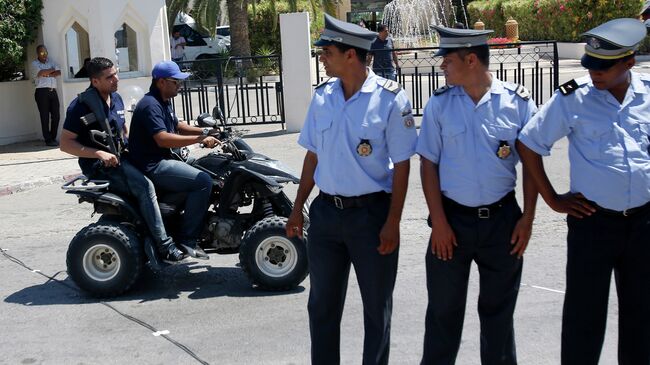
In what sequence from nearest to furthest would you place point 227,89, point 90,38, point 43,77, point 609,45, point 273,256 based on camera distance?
point 609,45, point 273,256, point 90,38, point 43,77, point 227,89

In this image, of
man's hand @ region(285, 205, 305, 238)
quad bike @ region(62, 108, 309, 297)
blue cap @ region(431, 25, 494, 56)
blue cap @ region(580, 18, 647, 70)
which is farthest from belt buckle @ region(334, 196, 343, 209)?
quad bike @ region(62, 108, 309, 297)

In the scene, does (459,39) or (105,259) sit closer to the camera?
(459,39)

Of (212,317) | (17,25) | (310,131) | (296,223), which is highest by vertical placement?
(17,25)

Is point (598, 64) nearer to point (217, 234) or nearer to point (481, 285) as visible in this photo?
point (481, 285)

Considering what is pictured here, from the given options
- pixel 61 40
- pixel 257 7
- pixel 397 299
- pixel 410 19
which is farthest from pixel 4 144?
pixel 410 19

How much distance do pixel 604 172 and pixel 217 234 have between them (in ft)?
11.4

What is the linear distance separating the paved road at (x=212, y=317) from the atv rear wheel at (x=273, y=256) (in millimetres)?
111

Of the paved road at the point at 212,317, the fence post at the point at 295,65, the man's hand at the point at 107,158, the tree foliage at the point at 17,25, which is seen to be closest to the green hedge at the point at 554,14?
the fence post at the point at 295,65

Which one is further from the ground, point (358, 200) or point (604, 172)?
point (604, 172)

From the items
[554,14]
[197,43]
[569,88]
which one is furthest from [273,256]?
[554,14]

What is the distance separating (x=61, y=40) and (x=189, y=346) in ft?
33.5

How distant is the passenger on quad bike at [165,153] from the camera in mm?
6352

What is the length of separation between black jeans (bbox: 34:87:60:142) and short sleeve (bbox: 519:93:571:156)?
11.9 metres

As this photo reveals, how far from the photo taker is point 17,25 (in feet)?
46.2
